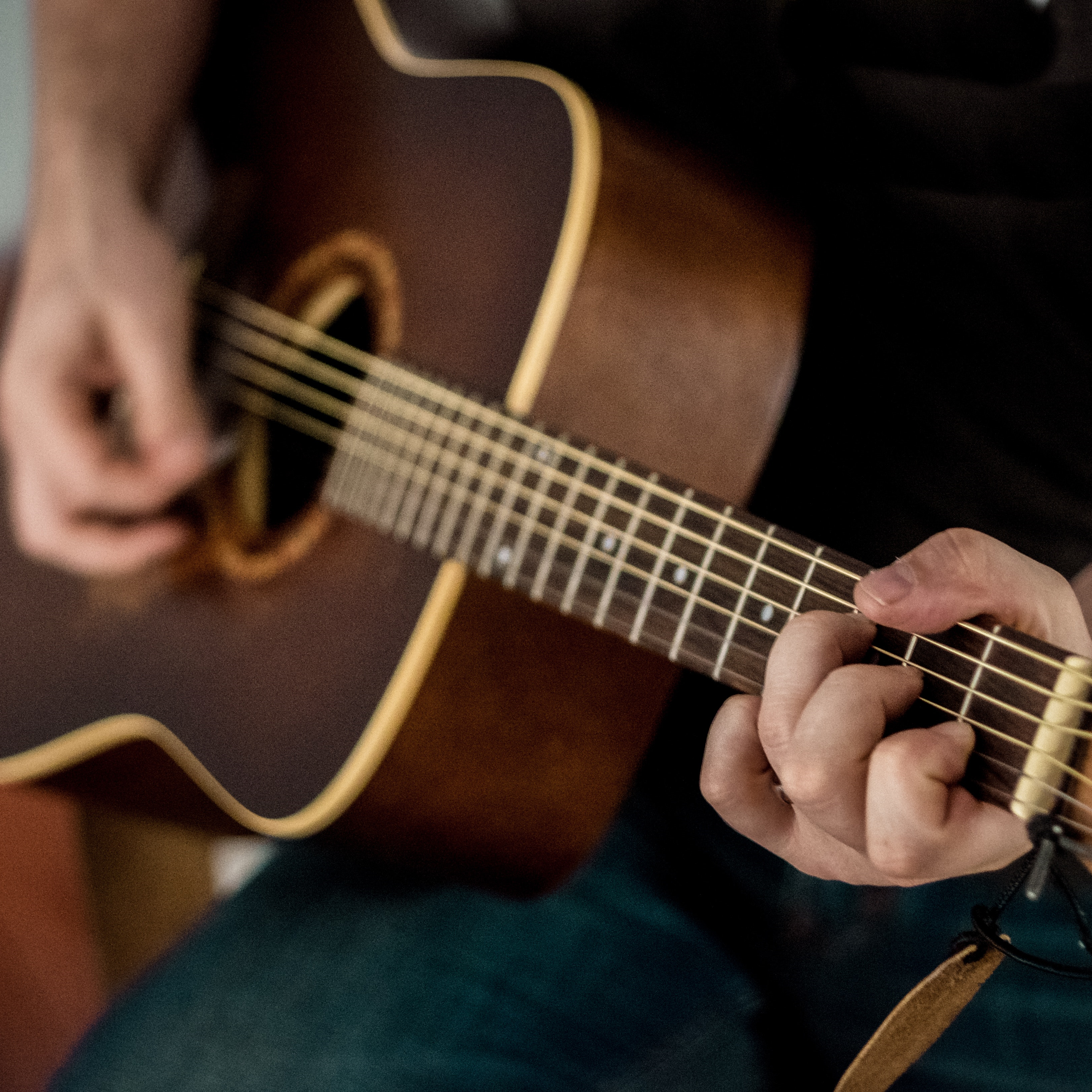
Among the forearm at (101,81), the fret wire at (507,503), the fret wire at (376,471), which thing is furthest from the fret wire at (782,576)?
the forearm at (101,81)

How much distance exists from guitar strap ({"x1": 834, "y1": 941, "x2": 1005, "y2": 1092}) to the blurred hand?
A: 537 millimetres

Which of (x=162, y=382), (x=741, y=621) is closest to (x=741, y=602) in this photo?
(x=741, y=621)

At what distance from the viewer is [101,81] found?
2.29ft

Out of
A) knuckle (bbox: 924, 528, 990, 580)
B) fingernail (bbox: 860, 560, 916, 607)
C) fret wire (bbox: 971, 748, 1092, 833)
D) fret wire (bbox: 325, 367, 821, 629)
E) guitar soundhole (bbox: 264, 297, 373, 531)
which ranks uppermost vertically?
knuckle (bbox: 924, 528, 990, 580)

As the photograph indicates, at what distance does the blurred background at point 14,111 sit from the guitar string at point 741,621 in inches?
24.9

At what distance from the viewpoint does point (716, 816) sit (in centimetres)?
45

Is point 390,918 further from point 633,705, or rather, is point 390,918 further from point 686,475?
point 686,475

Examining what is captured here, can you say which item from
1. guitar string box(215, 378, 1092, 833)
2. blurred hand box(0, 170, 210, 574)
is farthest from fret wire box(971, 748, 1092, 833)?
blurred hand box(0, 170, 210, 574)

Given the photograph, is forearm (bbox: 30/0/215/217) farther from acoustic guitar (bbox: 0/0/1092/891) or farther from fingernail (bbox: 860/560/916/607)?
fingernail (bbox: 860/560/916/607)

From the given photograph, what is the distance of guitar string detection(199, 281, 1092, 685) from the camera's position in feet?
1.01

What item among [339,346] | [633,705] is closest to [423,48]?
[339,346]

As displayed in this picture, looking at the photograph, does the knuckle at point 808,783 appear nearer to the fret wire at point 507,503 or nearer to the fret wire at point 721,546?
the fret wire at point 721,546

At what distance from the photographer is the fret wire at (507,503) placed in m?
0.46

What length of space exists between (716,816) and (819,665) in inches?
6.1
